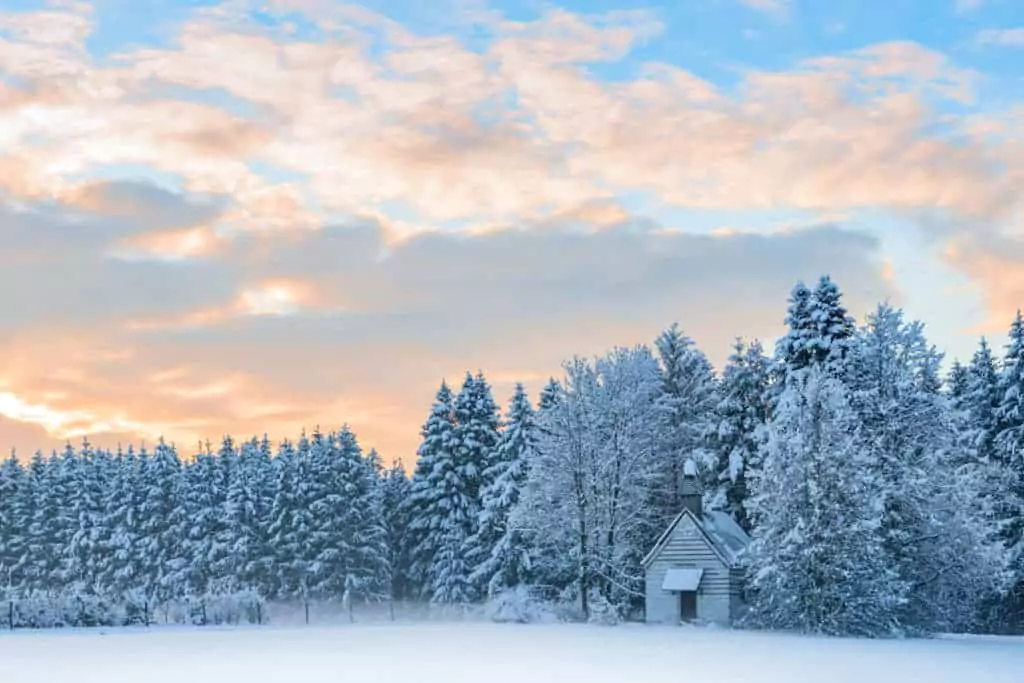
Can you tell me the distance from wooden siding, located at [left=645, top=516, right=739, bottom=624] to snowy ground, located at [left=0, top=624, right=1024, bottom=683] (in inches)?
336

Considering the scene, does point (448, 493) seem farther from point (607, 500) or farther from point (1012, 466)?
point (1012, 466)

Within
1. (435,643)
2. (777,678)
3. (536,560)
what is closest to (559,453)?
(536,560)

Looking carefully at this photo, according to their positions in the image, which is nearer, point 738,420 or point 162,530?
point 738,420

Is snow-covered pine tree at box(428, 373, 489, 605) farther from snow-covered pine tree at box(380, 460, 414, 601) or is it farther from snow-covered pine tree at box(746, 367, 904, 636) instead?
snow-covered pine tree at box(746, 367, 904, 636)

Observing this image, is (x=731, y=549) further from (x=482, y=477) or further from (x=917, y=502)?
(x=482, y=477)

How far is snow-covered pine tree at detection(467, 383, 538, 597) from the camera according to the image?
222 ft

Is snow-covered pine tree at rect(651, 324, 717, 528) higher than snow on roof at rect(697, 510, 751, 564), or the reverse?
snow-covered pine tree at rect(651, 324, 717, 528)

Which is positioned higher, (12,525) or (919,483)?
(919,483)

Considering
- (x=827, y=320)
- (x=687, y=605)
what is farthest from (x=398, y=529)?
(x=827, y=320)

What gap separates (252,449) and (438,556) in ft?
116

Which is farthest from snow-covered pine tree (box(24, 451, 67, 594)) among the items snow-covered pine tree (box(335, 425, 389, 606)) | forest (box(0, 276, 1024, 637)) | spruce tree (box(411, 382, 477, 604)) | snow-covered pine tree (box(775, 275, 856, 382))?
snow-covered pine tree (box(775, 275, 856, 382))

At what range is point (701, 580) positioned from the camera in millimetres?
53656

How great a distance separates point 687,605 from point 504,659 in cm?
2725

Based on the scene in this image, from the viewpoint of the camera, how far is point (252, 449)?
340 feet
